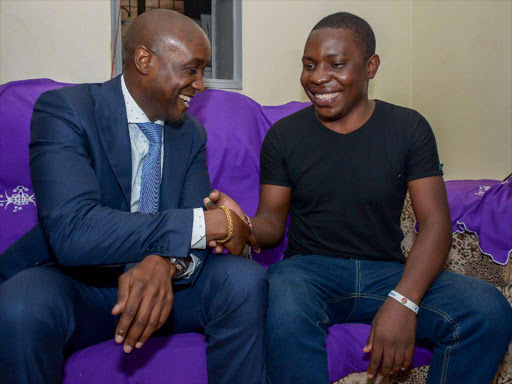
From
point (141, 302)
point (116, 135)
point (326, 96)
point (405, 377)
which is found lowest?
point (405, 377)

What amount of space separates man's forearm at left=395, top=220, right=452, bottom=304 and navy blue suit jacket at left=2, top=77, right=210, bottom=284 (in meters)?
0.60

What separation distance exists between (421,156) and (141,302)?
3.32 ft

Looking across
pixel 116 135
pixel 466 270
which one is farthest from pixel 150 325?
pixel 466 270

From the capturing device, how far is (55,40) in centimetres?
230

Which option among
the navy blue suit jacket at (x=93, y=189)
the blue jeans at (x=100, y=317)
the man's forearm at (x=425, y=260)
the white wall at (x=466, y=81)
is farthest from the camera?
the white wall at (x=466, y=81)

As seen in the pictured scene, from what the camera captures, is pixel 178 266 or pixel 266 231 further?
pixel 266 231

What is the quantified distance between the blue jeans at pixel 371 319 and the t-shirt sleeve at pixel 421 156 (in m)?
0.33

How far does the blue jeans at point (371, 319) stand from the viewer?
1389 mm

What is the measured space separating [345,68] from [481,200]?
681mm

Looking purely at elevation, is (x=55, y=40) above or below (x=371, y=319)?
above

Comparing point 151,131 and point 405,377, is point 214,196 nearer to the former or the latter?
point 151,131

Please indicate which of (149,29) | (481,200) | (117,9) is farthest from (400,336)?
(117,9)

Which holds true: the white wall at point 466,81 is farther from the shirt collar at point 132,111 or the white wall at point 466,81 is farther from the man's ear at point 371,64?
the shirt collar at point 132,111

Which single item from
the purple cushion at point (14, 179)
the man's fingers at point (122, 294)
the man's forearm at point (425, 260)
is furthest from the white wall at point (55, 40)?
the man's forearm at point (425, 260)
